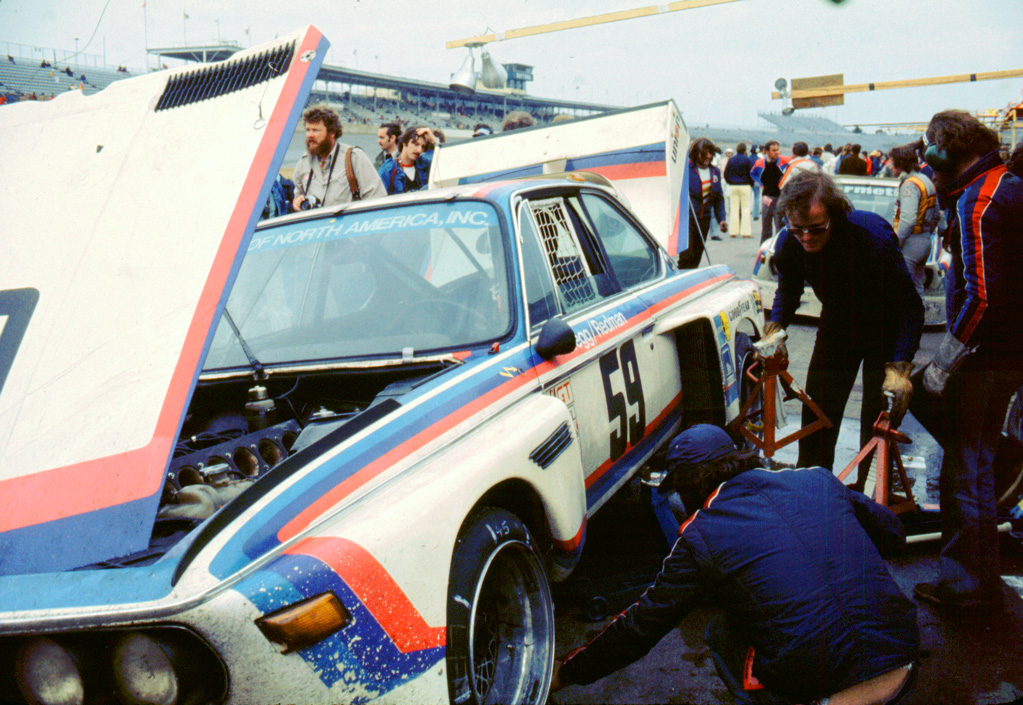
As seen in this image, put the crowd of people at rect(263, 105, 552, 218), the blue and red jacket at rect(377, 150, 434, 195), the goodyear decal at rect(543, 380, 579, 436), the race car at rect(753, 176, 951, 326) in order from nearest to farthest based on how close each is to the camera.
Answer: the goodyear decal at rect(543, 380, 579, 436), the crowd of people at rect(263, 105, 552, 218), the blue and red jacket at rect(377, 150, 434, 195), the race car at rect(753, 176, 951, 326)

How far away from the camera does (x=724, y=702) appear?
2449 millimetres

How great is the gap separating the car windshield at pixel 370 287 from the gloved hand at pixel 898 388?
5.61 feet

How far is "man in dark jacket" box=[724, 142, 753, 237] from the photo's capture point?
1445 cm

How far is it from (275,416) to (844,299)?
2.71 metres

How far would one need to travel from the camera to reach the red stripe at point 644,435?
280cm

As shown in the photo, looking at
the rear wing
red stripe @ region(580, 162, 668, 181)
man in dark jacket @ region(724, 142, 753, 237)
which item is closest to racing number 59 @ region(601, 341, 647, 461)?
the rear wing

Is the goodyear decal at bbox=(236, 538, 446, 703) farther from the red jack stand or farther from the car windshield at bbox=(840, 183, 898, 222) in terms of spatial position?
the car windshield at bbox=(840, 183, 898, 222)

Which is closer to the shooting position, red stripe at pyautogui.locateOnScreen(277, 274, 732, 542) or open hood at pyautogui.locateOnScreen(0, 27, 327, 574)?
red stripe at pyautogui.locateOnScreen(277, 274, 732, 542)

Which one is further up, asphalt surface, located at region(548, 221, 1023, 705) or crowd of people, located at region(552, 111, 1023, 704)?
crowd of people, located at region(552, 111, 1023, 704)

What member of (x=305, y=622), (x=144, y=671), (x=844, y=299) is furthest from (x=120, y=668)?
(x=844, y=299)

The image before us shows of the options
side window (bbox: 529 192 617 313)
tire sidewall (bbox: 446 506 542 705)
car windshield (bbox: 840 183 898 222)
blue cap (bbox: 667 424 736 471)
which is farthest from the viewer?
car windshield (bbox: 840 183 898 222)

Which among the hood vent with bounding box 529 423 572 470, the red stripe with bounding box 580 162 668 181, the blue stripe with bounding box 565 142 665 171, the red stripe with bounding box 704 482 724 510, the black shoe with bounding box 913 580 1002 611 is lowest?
the black shoe with bounding box 913 580 1002 611

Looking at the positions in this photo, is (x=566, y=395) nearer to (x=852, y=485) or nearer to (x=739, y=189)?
(x=852, y=485)

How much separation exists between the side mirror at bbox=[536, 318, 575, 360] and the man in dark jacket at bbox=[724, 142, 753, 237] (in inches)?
510
